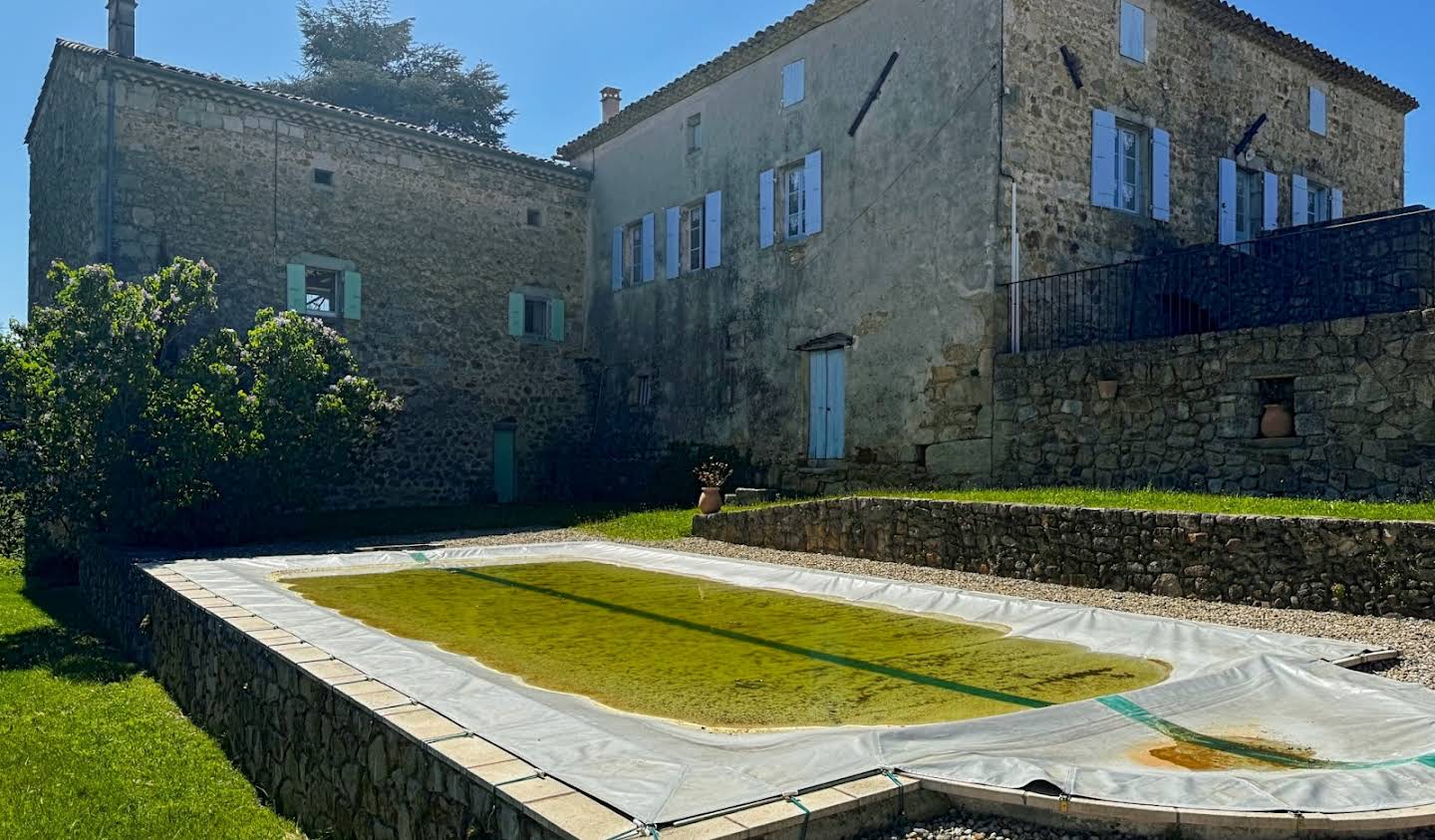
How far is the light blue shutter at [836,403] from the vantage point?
12.5 m

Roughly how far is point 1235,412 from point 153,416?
10143 mm

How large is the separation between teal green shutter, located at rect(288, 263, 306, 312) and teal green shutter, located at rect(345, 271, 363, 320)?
690 mm

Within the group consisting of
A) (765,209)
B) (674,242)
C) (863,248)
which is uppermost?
(765,209)

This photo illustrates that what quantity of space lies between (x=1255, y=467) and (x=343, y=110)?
520 inches

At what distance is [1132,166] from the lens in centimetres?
1205

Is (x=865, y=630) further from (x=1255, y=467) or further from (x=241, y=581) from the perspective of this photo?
(x=1255, y=467)

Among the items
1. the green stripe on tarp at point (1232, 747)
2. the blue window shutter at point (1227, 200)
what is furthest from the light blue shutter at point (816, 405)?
the green stripe on tarp at point (1232, 747)

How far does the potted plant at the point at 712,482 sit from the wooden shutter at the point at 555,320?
174 inches

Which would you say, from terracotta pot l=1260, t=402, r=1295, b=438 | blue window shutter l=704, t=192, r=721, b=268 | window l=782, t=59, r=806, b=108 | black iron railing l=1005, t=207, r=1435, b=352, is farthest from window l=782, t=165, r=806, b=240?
terracotta pot l=1260, t=402, r=1295, b=438

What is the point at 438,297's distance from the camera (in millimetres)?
15914

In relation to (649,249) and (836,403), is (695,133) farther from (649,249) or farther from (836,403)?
(836,403)

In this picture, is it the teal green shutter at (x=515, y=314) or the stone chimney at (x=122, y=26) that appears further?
the teal green shutter at (x=515, y=314)

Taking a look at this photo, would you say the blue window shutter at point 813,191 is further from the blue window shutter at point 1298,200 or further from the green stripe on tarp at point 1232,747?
the green stripe on tarp at point 1232,747

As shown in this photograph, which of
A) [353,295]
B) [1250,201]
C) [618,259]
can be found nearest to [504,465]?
[353,295]
